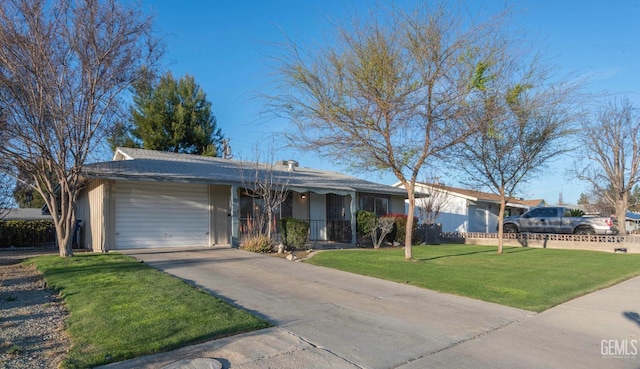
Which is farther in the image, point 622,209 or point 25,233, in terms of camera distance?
point 622,209

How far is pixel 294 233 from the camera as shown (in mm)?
14977

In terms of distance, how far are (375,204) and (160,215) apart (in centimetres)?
1064

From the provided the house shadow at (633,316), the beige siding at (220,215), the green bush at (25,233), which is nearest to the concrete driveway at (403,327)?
the house shadow at (633,316)

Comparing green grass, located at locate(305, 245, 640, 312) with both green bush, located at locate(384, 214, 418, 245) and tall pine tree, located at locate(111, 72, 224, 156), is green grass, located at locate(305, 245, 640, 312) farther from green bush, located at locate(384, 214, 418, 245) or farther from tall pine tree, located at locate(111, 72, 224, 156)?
tall pine tree, located at locate(111, 72, 224, 156)

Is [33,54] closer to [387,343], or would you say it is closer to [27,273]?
[27,273]

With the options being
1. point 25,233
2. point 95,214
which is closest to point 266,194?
point 95,214

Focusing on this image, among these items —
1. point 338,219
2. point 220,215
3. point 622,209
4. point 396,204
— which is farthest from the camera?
point 622,209

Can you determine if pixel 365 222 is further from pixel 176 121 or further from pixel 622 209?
pixel 176 121

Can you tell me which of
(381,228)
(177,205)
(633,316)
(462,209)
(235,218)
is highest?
(177,205)

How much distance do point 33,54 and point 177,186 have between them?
19.6 ft

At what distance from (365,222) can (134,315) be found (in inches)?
516

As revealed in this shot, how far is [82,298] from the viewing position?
6828 mm

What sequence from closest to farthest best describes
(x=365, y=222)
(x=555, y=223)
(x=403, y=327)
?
(x=403, y=327) → (x=365, y=222) → (x=555, y=223)

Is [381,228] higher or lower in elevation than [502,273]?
higher
